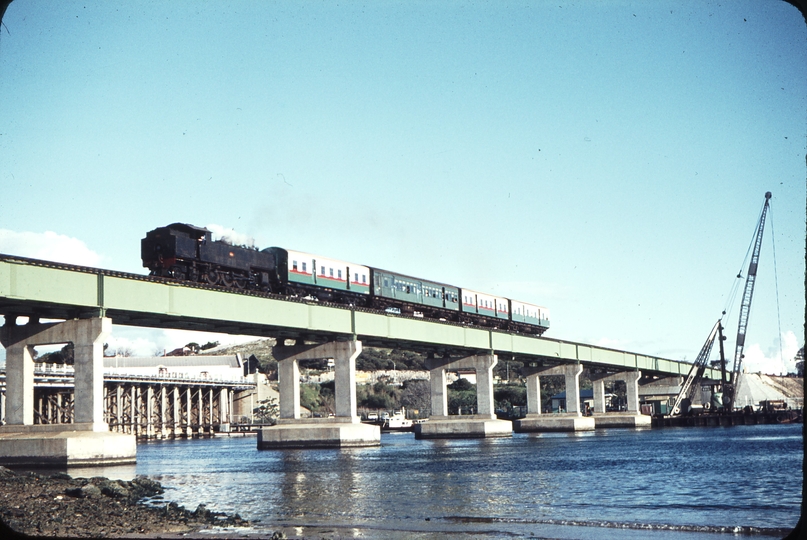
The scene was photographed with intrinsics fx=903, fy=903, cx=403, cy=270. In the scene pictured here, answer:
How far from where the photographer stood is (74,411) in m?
45.9

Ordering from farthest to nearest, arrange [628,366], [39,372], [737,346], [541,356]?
1. [737,346]
2. [628,366]
3. [541,356]
4. [39,372]

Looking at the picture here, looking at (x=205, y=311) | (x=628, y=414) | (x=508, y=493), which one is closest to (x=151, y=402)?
(x=628, y=414)

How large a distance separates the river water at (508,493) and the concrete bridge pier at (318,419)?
292 inches

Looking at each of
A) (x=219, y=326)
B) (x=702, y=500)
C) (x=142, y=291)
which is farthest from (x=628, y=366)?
(x=702, y=500)

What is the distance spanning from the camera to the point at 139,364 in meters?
160

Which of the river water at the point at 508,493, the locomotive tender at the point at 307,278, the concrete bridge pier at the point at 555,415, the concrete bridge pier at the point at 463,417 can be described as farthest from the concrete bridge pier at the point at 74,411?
the concrete bridge pier at the point at 555,415

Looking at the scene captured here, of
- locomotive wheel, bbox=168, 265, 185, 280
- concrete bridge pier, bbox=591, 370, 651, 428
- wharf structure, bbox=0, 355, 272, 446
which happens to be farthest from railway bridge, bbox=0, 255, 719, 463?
wharf structure, bbox=0, 355, 272, 446

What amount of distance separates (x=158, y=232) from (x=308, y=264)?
43.5 ft

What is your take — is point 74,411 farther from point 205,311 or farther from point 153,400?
point 153,400

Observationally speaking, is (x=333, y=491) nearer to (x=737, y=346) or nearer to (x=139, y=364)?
(x=737, y=346)

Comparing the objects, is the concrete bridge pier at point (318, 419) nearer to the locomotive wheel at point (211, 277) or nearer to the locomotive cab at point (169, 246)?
the locomotive wheel at point (211, 277)

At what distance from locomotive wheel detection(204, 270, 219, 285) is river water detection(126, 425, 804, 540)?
1154 centimetres

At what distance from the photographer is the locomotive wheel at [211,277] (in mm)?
57719

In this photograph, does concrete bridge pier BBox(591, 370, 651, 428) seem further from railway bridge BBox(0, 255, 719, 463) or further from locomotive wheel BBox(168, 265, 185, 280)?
locomotive wheel BBox(168, 265, 185, 280)
